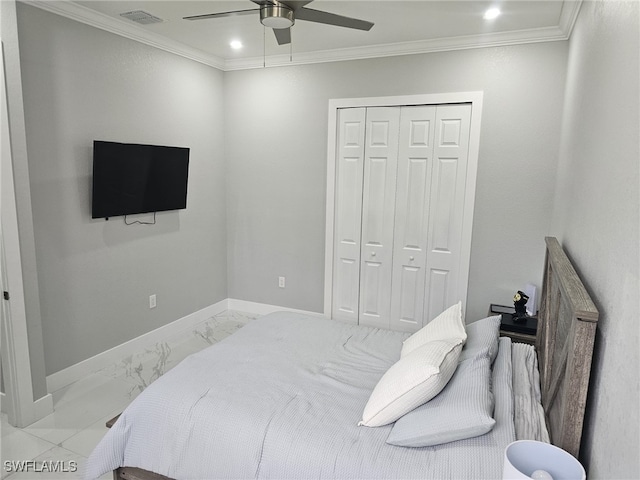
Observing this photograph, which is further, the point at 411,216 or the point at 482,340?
the point at 411,216

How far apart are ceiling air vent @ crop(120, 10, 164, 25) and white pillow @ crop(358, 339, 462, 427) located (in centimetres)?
296

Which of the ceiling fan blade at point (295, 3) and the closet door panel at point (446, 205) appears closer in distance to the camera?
the ceiling fan blade at point (295, 3)

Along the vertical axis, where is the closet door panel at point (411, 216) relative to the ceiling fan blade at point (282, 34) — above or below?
below

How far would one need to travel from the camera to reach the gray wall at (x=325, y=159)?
3.49 meters

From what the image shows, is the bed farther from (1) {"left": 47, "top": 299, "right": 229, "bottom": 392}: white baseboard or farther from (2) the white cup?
(1) {"left": 47, "top": 299, "right": 229, "bottom": 392}: white baseboard

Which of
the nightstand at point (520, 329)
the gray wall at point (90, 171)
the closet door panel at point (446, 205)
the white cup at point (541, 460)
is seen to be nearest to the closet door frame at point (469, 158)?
the closet door panel at point (446, 205)

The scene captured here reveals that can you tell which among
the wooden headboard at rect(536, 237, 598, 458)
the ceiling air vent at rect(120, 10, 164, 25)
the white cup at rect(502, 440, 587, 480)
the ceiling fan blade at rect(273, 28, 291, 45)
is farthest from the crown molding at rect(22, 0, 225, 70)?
the white cup at rect(502, 440, 587, 480)

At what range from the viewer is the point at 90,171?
323cm

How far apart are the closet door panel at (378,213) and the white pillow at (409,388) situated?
90.1 inches

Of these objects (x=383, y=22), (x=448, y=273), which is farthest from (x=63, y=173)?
(x=448, y=273)

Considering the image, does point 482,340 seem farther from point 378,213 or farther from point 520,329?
point 378,213

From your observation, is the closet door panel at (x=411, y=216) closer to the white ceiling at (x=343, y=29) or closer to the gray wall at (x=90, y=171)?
the white ceiling at (x=343, y=29)

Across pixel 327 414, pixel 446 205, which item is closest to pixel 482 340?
pixel 327 414

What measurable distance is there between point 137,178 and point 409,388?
9.04 ft
